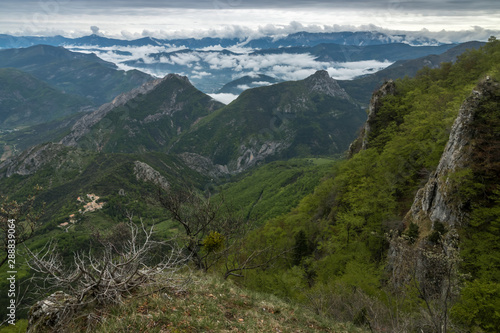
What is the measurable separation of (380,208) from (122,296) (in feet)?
106

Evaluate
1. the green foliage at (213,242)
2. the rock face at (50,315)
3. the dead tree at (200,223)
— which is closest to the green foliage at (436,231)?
the dead tree at (200,223)

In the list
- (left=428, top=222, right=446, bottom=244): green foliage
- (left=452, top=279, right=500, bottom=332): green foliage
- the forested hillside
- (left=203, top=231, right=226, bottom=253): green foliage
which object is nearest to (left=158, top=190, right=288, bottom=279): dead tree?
(left=203, top=231, right=226, bottom=253): green foliage

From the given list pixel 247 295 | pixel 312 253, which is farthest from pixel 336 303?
pixel 312 253

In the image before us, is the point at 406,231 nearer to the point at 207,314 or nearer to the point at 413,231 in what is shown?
the point at 413,231

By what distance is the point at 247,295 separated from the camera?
15.1 m

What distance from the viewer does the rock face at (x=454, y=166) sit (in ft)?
74.4

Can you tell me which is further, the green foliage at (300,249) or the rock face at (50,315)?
the green foliage at (300,249)

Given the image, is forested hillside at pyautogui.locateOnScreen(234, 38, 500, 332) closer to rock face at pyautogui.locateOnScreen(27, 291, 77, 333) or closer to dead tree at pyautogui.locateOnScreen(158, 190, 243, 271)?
dead tree at pyautogui.locateOnScreen(158, 190, 243, 271)

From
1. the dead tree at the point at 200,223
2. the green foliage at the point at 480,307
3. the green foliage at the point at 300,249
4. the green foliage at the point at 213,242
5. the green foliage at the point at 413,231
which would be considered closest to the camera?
the green foliage at the point at 480,307

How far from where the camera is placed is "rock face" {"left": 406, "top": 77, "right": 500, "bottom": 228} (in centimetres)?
2268

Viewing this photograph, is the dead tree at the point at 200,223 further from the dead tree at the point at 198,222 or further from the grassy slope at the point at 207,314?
the grassy slope at the point at 207,314

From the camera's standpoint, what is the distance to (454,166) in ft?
78.0

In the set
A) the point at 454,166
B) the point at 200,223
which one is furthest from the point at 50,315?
the point at 454,166

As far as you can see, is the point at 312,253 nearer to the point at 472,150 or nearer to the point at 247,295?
the point at 472,150
